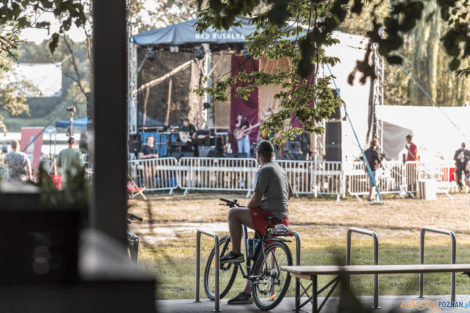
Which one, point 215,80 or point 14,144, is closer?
point 14,144

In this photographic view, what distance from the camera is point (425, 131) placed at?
23500mm

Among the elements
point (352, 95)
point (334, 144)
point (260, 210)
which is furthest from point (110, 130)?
point (352, 95)

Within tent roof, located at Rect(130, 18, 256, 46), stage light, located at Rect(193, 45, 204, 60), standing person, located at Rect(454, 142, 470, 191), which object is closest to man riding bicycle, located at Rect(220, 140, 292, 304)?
tent roof, located at Rect(130, 18, 256, 46)

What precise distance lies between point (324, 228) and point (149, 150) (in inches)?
261

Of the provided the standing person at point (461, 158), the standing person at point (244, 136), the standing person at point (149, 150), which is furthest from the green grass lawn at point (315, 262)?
the standing person at point (461, 158)

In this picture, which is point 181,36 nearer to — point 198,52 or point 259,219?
point 198,52

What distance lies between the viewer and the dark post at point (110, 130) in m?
2.22

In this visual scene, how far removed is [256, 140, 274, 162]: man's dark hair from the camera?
8.02 m

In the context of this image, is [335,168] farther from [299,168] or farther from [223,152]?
[223,152]

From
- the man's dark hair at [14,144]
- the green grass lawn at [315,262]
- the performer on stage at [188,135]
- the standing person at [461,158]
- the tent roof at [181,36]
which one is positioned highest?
the tent roof at [181,36]

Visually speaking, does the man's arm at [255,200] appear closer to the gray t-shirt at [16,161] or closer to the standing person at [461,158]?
the gray t-shirt at [16,161]

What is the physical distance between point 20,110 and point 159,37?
6589 mm

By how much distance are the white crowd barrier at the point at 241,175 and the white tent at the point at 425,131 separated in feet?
9.30

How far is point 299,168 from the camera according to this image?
19234 millimetres
